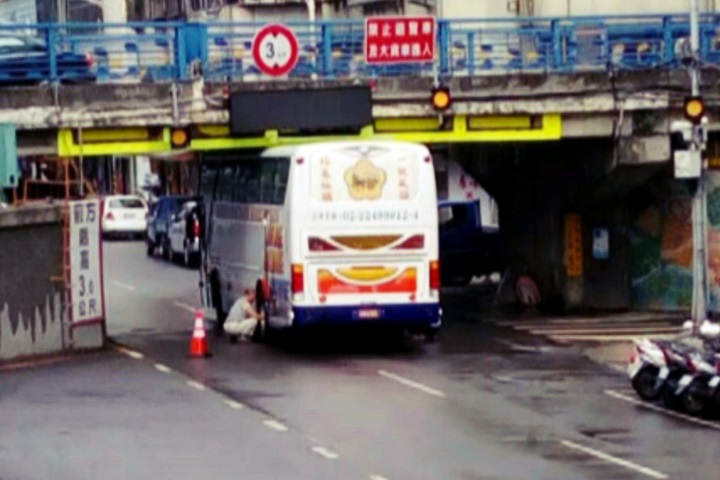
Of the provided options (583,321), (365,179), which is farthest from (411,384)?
(583,321)

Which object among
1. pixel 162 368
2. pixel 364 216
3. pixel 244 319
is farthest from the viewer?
pixel 244 319

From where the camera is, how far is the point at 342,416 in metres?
25.4

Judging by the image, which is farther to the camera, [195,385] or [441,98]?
[441,98]

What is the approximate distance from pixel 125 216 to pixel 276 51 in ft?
122

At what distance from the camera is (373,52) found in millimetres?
35781

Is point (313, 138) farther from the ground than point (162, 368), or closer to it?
farther from the ground

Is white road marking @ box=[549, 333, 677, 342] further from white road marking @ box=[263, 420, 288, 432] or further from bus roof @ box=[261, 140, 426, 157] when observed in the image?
white road marking @ box=[263, 420, 288, 432]

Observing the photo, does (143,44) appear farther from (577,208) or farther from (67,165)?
(577,208)

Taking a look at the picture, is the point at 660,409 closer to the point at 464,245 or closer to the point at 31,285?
the point at 31,285

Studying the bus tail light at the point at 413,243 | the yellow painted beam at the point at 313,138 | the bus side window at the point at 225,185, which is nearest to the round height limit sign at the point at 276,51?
the yellow painted beam at the point at 313,138

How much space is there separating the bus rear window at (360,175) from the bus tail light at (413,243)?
0.59 meters

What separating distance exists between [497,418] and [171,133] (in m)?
11.8

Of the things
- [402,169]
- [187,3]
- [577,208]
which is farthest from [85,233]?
[187,3]

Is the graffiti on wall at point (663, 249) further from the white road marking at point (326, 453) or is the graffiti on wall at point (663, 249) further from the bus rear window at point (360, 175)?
the white road marking at point (326, 453)
